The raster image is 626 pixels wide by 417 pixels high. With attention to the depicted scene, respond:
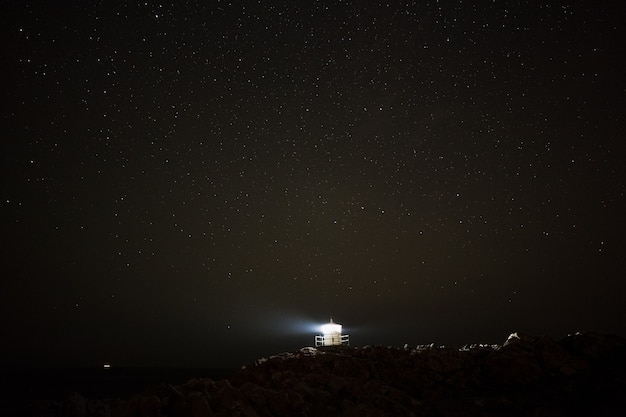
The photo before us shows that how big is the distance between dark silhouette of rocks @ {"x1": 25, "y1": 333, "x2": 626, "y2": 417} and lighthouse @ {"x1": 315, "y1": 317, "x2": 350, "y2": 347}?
34.1 ft

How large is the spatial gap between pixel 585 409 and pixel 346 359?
812cm

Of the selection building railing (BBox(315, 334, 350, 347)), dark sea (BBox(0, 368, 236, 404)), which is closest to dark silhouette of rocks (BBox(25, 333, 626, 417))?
building railing (BBox(315, 334, 350, 347))

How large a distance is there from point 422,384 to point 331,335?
13.6 metres

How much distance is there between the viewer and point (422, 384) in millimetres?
15898

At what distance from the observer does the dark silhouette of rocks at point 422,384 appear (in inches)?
516

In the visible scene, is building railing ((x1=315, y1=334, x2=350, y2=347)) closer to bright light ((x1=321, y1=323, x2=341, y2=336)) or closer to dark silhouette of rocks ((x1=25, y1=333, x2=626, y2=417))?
bright light ((x1=321, y1=323, x2=341, y2=336))

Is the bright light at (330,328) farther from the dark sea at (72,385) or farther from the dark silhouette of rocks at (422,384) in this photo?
the dark sea at (72,385)

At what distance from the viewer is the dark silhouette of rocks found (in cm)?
1310

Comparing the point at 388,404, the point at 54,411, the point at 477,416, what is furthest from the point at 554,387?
the point at 54,411

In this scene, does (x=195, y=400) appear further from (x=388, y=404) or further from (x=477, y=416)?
(x=477, y=416)

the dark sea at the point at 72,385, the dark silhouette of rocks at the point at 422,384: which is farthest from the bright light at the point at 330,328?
the dark sea at the point at 72,385

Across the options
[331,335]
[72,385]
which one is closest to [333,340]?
[331,335]

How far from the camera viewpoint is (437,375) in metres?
16.0

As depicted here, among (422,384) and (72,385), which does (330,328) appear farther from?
(72,385)
